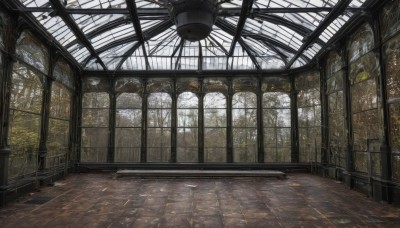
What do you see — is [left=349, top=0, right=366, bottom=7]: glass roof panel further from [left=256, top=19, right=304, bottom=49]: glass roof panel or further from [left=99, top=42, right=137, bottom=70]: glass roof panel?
[left=99, top=42, right=137, bottom=70]: glass roof panel

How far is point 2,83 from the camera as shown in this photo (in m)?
8.07

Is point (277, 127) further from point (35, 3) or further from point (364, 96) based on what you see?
point (35, 3)

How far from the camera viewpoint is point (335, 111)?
12.3 metres

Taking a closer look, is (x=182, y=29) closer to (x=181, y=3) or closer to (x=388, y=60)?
(x=181, y=3)

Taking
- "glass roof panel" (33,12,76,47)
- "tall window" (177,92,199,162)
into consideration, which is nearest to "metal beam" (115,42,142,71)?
"glass roof panel" (33,12,76,47)

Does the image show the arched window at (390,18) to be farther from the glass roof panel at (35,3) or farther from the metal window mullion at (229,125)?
the glass roof panel at (35,3)

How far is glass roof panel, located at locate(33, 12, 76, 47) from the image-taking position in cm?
954

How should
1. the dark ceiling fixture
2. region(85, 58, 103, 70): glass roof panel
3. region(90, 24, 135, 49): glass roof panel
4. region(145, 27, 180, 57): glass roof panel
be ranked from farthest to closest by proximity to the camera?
1. region(85, 58, 103, 70): glass roof panel
2. region(145, 27, 180, 57): glass roof panel
3. region(90, 24, 135, 49): glass roof panel
4. the dark ceiling fixture

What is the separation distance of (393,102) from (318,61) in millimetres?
6144

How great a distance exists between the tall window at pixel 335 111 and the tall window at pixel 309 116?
971 millimetres

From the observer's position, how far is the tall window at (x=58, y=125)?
A: 39.5 ft

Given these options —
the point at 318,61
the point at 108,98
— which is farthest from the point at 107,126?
the point at 318,61

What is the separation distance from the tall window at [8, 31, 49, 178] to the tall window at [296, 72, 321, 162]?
12.7 m

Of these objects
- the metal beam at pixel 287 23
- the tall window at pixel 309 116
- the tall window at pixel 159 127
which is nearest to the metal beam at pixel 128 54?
the tall window at pixel 159 127
